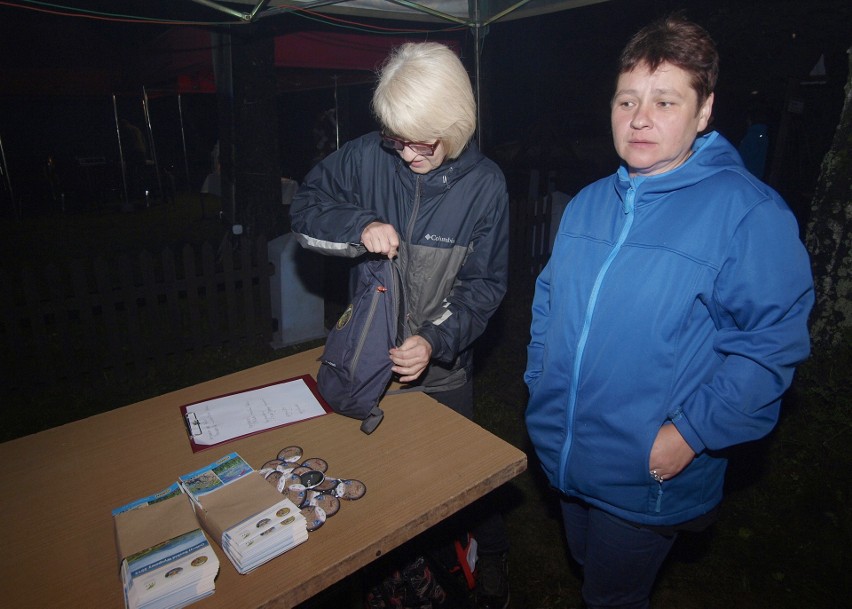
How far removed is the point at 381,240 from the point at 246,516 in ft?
3.23

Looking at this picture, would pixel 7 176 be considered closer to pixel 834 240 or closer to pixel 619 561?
pixel 619 561

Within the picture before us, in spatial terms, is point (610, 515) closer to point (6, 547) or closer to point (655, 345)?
point (655, 345)

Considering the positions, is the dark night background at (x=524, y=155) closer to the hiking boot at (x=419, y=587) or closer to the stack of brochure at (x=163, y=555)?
the hiking boot at (x=419, y=587)

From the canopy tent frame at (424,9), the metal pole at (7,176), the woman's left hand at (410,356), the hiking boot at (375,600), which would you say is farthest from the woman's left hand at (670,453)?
the metal pole at (7,176)

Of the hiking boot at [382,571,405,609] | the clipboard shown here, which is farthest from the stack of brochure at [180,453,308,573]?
the hiking boot at [382,571,405,609]

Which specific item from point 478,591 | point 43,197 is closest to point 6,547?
point 478,591

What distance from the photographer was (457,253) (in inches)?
80.6

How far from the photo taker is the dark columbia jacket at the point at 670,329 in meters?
1.38

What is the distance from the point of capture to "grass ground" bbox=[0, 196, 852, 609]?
2.86 meters

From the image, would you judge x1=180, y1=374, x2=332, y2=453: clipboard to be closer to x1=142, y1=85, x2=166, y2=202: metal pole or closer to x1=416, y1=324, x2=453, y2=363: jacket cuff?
x1=416, y1=324, x2=453, y2=363: jacket cuff

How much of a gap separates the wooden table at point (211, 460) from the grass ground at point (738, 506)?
0.63 meters

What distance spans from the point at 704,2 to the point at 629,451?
42.5ft

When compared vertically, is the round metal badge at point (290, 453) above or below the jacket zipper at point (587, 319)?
below

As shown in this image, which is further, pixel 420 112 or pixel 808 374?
pixel 808 374
